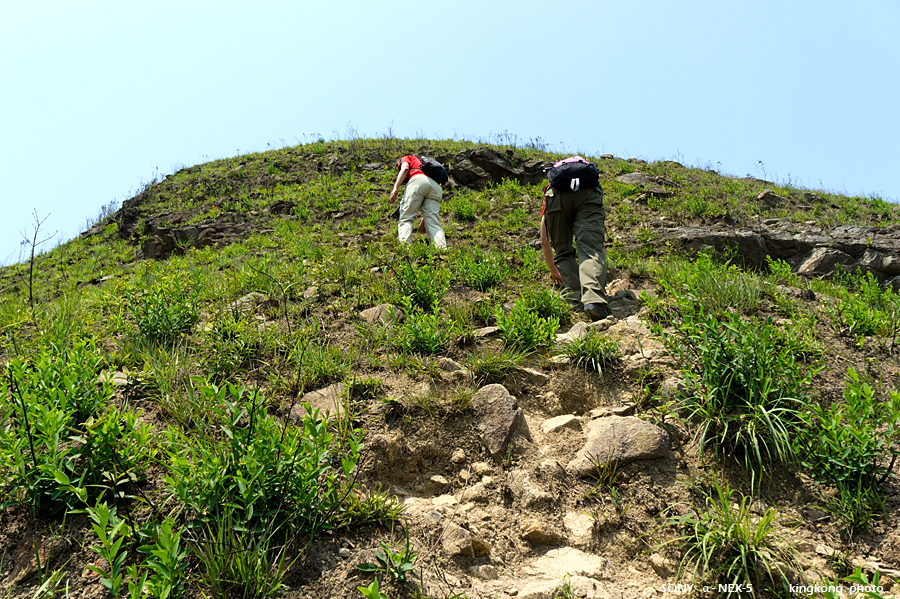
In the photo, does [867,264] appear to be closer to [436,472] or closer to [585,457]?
[585,457]

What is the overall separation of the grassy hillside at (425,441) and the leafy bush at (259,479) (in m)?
0.01

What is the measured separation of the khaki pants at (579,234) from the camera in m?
4.97

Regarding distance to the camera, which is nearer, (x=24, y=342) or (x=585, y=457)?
(x=585, y=457)

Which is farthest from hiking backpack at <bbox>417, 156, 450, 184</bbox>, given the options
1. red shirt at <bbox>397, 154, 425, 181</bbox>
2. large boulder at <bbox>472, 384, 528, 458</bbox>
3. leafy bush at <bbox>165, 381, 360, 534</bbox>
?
leafy bush at <bbox>165, 381, 360, 534</bbox>

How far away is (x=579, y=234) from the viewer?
527cm

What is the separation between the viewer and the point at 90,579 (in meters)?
2.01

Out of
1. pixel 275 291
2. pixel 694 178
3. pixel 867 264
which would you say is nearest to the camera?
pixel 275 291

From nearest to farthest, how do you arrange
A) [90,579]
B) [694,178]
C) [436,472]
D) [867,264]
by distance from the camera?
[90,579], [436,472], [867,264], [694,178]

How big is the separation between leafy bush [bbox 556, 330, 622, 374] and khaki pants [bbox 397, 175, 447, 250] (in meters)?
4.04

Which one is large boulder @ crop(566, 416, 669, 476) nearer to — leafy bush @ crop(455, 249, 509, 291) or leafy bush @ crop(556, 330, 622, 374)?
leafy bush @ crop(556, 330, 622, 374)

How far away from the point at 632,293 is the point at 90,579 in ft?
16.3

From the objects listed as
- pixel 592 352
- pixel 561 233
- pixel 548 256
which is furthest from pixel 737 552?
pixel 561 233

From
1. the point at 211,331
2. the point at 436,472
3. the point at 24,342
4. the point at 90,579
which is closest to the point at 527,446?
the point at 436,472

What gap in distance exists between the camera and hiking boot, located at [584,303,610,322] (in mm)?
4555
